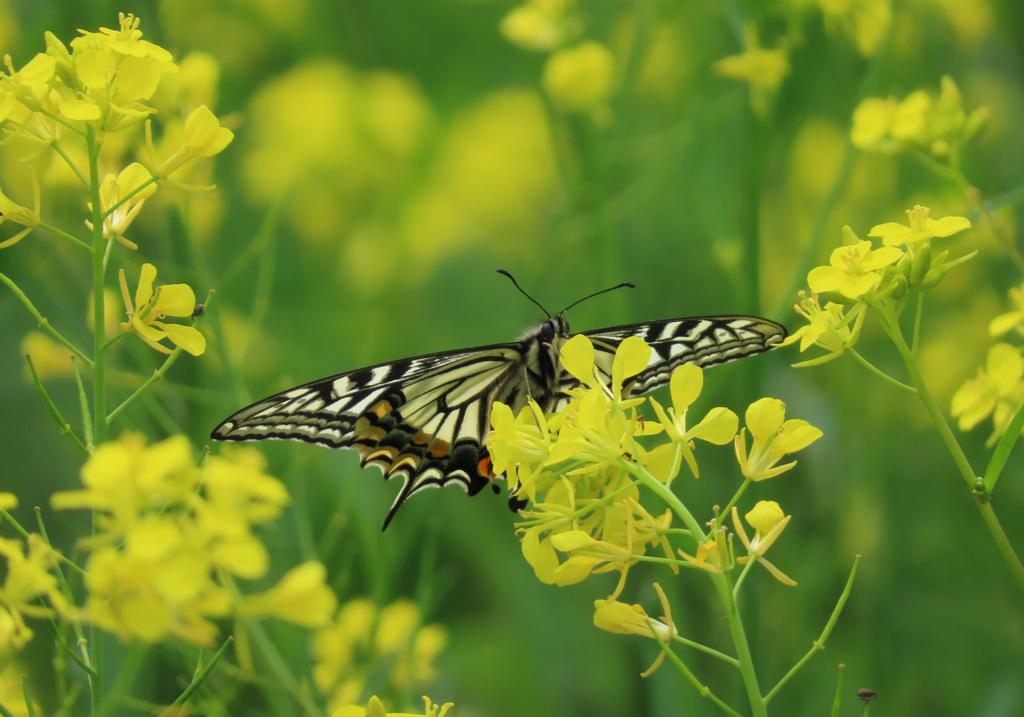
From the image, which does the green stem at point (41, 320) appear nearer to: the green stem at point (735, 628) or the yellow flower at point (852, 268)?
the green stem at point (735, 628)

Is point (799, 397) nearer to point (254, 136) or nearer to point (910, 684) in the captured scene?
point (910, 684)

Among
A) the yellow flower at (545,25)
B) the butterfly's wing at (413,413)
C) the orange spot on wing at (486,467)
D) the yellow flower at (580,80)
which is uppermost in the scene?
the yellow flower at (545,25)

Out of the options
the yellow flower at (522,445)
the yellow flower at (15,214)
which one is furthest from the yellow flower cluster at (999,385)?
the yellow flower at (15,214)

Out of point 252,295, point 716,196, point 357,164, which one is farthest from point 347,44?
point 716,196

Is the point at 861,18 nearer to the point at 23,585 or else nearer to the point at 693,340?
the point at 693,340

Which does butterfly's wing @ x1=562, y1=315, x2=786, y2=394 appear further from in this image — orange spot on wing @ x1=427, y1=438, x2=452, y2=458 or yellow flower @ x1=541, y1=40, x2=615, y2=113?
yellow flower @ x1=541, y1=40, x2=615, y2=113
